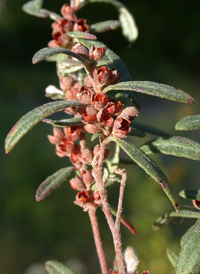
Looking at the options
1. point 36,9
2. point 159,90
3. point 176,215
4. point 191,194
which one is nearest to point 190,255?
point 191,194

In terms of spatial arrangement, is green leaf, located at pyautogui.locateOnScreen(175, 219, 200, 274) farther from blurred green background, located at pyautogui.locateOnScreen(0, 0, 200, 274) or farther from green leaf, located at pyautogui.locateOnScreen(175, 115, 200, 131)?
blurred green background, located at pyautogui.locateOnScreen(0, 0, 200, 274)

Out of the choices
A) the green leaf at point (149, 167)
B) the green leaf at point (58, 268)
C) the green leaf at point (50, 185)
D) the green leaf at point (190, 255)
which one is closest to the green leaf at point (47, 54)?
the green leaf at point (149, 167)

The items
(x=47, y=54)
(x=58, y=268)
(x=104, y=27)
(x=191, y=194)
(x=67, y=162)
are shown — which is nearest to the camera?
(x=47, y=54)

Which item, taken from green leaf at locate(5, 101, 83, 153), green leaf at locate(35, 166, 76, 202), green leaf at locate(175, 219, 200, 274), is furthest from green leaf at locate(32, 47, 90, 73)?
green leaf at locate(175, 219, 200, 274)

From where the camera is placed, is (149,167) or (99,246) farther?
(99,246)

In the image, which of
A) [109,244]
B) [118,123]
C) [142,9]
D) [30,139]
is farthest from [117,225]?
[142,9]

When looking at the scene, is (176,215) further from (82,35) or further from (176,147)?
(82,35)

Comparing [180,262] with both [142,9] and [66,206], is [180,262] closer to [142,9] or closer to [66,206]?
[66,206]
